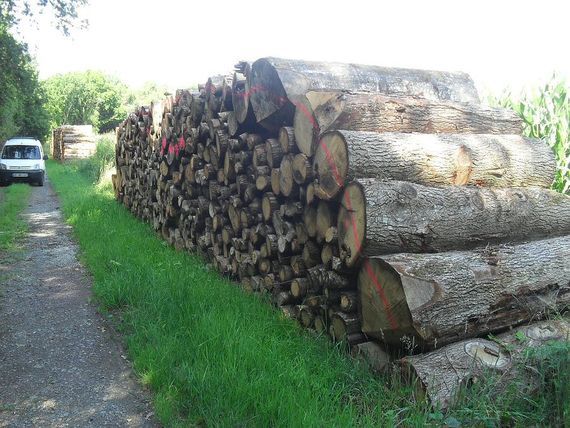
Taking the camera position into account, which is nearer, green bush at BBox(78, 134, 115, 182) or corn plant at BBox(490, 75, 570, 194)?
corn plant at BBox(490, 75, 570, 194)

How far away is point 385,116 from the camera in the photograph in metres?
4.61

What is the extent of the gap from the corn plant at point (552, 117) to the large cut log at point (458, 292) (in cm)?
311

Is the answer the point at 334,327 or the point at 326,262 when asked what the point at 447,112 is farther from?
the point at 334,327

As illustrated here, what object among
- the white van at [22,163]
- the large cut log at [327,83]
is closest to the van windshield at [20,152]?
the white van at [22,163]

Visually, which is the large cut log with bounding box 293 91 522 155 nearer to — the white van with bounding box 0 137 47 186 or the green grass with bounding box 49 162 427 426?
the green grass with bounding box 49 162 427 426

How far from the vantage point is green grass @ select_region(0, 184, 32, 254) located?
8.78 meters

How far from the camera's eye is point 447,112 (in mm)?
4969

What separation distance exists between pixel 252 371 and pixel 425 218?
1660 mm

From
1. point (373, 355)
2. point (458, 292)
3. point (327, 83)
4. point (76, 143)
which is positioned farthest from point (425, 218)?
point (76, 143)

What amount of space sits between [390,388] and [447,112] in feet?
8.93

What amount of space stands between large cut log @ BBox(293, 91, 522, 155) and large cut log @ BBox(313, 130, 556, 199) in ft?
0.69

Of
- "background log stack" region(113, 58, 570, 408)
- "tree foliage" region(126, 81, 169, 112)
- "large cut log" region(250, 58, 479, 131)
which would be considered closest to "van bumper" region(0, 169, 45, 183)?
"background log stack" region(113, 58, 570, 408)

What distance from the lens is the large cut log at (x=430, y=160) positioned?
4.06 metres

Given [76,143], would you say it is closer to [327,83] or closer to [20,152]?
[20,152]
